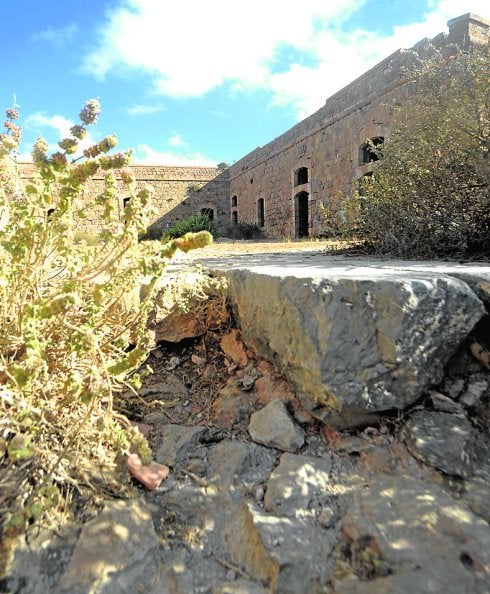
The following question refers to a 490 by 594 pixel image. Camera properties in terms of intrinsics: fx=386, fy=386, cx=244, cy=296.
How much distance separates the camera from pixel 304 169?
39.6 feet

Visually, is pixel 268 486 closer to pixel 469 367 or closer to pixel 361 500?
pixel 361 500

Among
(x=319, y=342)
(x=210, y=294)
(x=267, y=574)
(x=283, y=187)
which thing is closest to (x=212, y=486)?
(x=267, y=574)

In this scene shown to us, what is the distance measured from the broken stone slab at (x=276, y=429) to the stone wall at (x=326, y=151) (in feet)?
17.6

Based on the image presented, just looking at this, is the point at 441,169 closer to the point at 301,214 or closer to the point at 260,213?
the point at 301,214

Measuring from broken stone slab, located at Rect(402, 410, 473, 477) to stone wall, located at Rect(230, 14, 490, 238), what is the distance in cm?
530

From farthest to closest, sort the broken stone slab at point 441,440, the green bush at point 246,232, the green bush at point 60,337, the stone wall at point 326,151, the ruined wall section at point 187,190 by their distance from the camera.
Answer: the ruined wall section at point 187,190 < the green bush at point 246,232 < the stone wall at point 326,151 < the broken stone slab at point 441,440 < the green bush at point 60,337

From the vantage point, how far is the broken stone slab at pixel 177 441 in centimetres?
151

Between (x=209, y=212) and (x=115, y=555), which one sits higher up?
(x=209, y=212)

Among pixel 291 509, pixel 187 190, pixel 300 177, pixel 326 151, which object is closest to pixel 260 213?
pixel 300 177

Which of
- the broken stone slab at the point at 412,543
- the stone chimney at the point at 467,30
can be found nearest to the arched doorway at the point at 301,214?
the stone chimney at the point at 467,30

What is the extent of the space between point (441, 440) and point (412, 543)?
404 millimetres

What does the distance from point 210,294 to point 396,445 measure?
1209 mm

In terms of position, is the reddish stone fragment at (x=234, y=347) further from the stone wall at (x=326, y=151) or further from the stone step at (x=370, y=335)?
the stone wall at (x=326, y=151)

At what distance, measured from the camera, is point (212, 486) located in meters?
1.39
